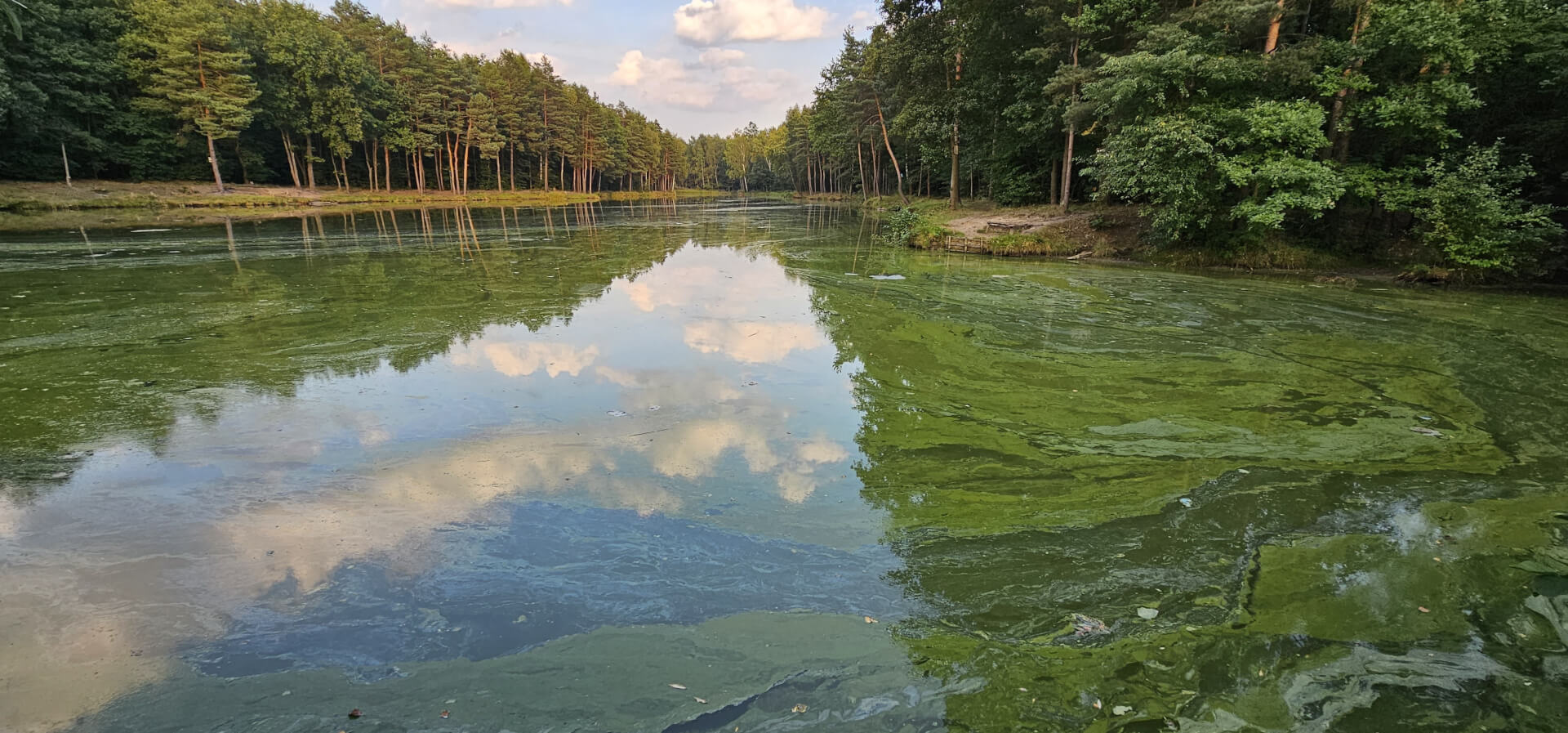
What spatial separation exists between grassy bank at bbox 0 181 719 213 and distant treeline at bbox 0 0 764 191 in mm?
1339

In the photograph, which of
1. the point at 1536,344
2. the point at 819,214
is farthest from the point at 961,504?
the point at 819,214

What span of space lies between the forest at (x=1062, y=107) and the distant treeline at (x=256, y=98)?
125mm

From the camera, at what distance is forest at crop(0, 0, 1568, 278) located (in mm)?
9430

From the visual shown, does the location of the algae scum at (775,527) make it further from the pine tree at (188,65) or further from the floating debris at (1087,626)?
the pine tree at (188,65)

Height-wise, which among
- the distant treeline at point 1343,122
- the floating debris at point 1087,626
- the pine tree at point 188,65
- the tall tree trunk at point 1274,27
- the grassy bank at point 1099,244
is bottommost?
the floating debris at point 1087,626

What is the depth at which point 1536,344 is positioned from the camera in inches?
253

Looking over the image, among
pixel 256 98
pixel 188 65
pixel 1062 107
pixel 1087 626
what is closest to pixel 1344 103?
pixel 1062 107

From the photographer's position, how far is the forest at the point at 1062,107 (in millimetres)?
9430

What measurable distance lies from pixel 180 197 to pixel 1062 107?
1265 inches

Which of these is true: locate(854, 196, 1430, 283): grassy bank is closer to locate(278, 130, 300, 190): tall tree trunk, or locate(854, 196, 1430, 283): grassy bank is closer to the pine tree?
the pine tree

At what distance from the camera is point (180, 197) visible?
82.7ft

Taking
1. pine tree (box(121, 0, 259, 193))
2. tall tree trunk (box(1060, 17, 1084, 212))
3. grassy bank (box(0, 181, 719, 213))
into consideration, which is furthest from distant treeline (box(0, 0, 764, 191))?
tall tree trunk (box(1060, 17, 1084, 212))

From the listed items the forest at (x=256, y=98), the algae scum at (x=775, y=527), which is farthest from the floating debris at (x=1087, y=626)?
the forest at (x=256, y=98)

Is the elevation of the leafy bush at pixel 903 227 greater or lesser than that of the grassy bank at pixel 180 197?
lesser
